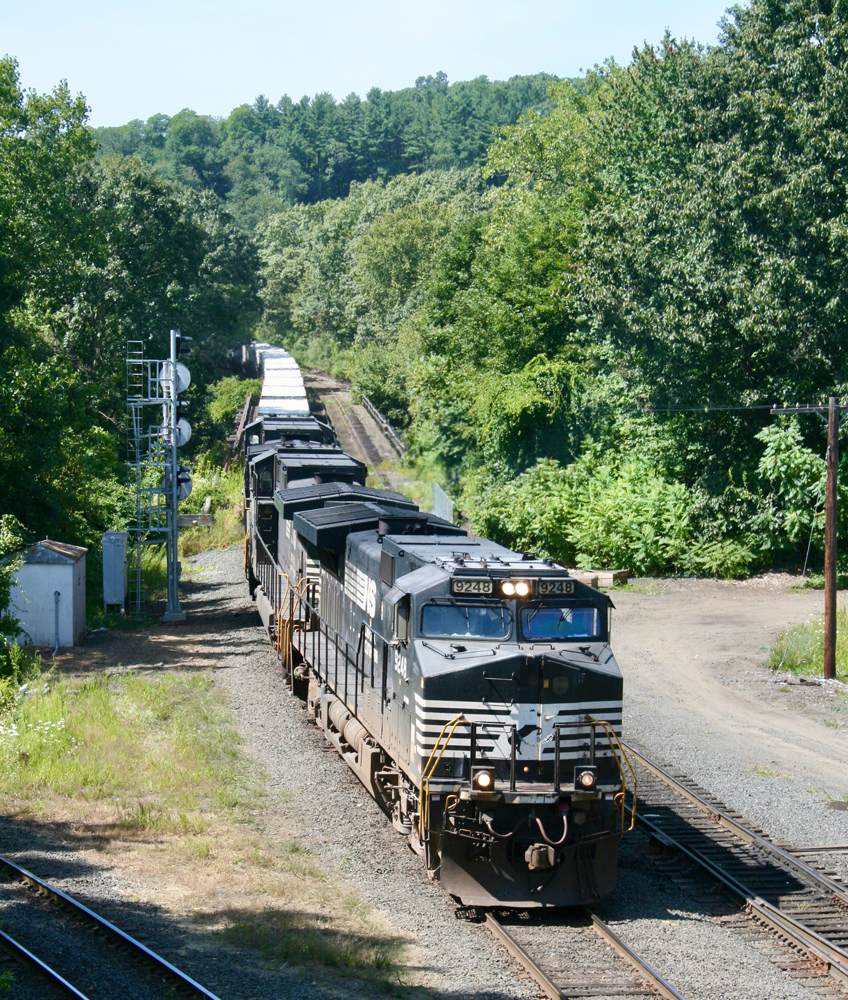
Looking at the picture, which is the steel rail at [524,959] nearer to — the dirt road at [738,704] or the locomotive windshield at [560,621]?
the locomotive windshield at [560,621]

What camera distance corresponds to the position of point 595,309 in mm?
34469

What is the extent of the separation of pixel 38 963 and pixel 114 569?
19.3m

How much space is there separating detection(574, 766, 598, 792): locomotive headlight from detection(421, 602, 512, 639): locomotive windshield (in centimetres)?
163

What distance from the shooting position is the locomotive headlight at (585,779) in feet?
33.2

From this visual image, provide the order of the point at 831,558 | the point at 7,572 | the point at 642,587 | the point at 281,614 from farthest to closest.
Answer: the point at 642,587 < the point at 831,558 < the point at 281,614 < the point at 7,572

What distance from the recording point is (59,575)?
23.5m

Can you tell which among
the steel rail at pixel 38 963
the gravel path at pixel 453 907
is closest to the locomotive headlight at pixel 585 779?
the gravel path at pixel 453 907

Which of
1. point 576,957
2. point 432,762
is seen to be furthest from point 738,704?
point 432,762

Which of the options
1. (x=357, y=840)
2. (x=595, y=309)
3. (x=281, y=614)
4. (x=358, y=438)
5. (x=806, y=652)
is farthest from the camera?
(x=358, y=438)

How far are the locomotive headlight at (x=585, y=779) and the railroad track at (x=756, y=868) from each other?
8.61 feet

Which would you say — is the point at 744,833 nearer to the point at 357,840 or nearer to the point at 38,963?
the point at 357,840

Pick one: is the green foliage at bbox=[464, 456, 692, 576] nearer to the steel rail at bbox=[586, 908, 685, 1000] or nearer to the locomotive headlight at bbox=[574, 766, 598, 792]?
the locomotive headlight at bbox=[574, 766, 598, 792]

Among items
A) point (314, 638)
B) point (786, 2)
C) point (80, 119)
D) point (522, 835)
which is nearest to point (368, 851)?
point (522, 835)

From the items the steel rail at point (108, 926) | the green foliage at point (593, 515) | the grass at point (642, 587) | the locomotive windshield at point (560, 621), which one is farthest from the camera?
the green foliage at point (593, 515)
